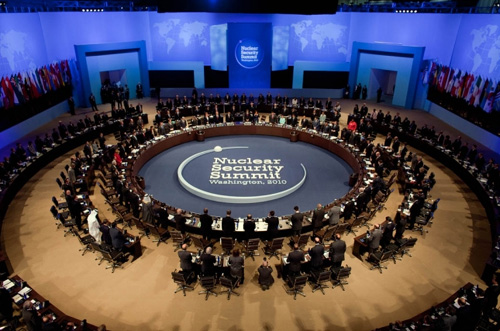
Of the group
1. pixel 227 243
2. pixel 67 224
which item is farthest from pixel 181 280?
pixel 67 224

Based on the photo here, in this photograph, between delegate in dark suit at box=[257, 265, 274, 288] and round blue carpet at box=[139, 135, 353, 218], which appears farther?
round blue carpet at box=[139, 135, 353, 218]

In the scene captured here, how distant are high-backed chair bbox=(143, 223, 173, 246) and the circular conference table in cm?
53

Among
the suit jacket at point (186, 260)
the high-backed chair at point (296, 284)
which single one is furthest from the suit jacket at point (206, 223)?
the high-backed chair at point (296, 284)

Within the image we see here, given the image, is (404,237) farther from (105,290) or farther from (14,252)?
(14,252)

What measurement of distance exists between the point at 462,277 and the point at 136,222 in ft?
37.5

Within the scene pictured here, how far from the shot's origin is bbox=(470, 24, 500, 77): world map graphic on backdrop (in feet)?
69.5

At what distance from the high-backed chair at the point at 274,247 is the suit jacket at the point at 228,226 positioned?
1.35 m

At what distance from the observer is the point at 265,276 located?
10.6 m

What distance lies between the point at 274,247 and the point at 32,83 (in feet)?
67.2

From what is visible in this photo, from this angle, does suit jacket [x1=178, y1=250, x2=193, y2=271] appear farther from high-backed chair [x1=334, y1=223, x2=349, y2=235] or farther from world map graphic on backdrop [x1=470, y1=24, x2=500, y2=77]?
world map graphic on backdrop [x1=470, y1=24, x2=500, y2=77]

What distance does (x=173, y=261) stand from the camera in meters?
12.2

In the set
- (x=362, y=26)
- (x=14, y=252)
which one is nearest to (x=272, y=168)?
(x=14, y=252)

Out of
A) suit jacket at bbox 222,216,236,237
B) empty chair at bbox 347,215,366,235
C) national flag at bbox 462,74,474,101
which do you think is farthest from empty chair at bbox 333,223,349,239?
national flag at bbox 462,74,474,101

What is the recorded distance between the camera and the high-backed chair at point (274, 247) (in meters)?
11.9
